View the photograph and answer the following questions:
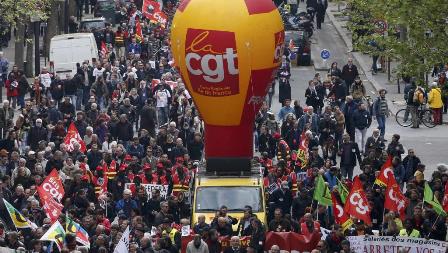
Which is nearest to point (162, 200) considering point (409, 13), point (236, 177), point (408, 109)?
point (236, 177)

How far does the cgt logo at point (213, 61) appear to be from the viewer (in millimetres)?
39969

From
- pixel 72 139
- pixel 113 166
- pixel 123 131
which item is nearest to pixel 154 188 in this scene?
pixel 113 166

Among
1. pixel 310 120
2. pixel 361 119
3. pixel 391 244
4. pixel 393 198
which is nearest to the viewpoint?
pixel 391 244

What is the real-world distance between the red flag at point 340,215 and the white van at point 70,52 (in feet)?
76.5

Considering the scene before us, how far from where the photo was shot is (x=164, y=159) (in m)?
38.7

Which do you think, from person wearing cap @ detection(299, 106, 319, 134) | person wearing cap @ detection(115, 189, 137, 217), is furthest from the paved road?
person wearing cap @ detection(115, 189, 137, 217)

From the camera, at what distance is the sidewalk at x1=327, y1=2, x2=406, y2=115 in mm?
55028

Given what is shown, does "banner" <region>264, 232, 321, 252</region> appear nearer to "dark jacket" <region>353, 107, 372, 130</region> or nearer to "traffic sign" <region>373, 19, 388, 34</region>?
"dark jacket" <region>353, 107, 372, 130</region>

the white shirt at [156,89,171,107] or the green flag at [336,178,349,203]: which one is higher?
the white shirt at [156,89,171,107]

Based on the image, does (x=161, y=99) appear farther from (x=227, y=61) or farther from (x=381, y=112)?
(x=227, y=61)

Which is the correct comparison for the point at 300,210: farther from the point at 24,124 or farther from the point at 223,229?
the point at 24,124

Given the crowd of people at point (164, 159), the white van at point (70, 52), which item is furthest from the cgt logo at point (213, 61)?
the white van at point (70, 52)

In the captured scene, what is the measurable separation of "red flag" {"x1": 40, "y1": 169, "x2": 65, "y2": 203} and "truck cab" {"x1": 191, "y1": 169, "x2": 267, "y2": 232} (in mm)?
2584

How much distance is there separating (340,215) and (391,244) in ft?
7.99
